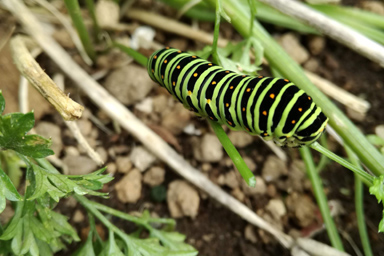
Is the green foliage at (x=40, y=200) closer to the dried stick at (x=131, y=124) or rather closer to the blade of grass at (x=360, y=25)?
the dried stick at (x=131, y=124)

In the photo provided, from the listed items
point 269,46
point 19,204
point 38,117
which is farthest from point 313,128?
point 38,117

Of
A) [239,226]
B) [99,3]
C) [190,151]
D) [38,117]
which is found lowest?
[239,226]

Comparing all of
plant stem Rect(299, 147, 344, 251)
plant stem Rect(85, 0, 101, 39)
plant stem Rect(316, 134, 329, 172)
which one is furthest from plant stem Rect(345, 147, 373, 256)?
plant stem Rect(85, 0, 101, 39)

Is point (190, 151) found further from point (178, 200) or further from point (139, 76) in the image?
point (139, 76)

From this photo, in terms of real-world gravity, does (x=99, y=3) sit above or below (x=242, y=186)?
above

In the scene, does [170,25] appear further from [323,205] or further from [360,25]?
[323,205]

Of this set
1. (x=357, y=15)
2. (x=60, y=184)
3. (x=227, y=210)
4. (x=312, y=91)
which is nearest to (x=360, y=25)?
(x=357, y=15)

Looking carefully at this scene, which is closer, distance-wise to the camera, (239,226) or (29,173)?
(29,173)
